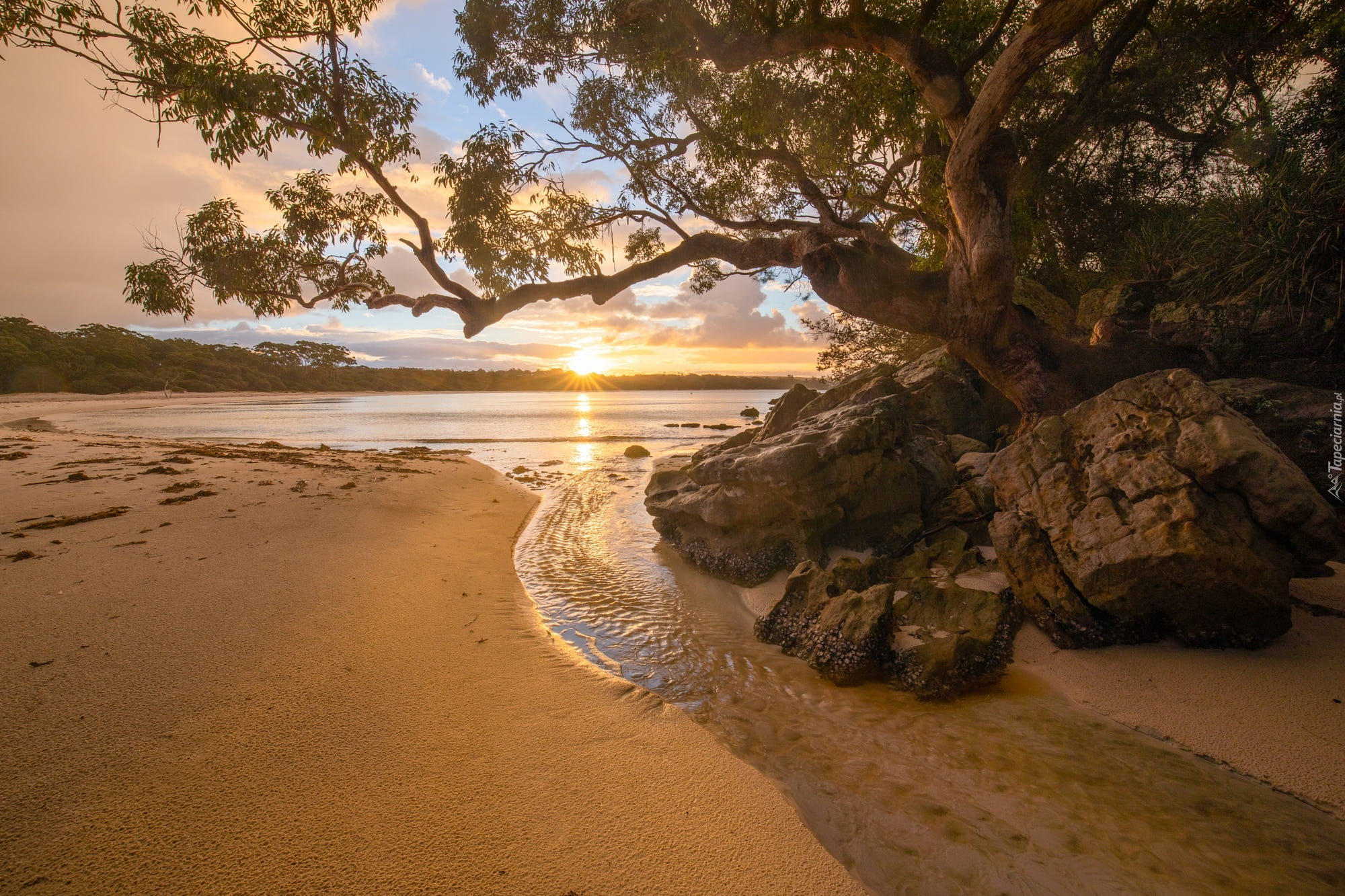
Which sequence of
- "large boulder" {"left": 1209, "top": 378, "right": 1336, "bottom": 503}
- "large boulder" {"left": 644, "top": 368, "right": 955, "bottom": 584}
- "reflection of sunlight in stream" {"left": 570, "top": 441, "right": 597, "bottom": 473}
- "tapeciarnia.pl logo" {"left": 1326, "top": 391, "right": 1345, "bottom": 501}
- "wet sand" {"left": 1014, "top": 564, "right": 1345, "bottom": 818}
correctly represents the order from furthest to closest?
"reflection of sunlight in stream" {"left": 570, "top": 441, "right": 597, "bottom": 473} → "large boulder" {"left": 644, "top": 368, "right": 955, "bottom": 584} → "large boulder" {"left": 1209, "top": 378, "right": 1336, "bottom": 503} → "tapeciarnia.pl logo" {"left": 1326, "top": 391, "right": 1345, "bottom": 501} → "wet sand" {"left": 1014, "top": 564, "right": 1345, "bottom": 818}

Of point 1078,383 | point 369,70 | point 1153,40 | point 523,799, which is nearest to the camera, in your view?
point 523,799

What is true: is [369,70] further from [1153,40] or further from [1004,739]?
[1153,40]

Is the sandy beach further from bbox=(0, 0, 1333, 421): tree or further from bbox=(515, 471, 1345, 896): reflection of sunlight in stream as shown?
bbox=(0, 0, 1333, 421): tree

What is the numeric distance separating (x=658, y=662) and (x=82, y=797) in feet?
10.7

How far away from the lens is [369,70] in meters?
7.89

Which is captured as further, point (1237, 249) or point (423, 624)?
point (1237, 249)

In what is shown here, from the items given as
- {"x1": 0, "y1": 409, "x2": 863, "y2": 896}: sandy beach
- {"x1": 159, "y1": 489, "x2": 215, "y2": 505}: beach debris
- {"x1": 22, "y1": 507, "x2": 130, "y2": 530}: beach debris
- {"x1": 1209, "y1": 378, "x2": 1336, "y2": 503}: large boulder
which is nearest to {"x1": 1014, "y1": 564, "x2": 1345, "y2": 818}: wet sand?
{"x1": 1209, "y1": 378, "x2": 1336, "y2": 503}: large boulder

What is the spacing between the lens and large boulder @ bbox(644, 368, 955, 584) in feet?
21.0

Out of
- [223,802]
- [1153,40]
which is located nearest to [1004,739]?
[223,802]

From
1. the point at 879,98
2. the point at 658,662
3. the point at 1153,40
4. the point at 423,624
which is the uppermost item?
the point at 1153,40

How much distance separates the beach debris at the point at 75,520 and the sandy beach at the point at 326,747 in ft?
0.19

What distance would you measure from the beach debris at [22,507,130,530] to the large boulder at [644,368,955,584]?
6.66m

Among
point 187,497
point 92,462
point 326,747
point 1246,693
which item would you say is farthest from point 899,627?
point 92,462

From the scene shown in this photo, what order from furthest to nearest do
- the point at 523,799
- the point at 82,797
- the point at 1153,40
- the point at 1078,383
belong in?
1. the point at 1153,40
2. the point at 1078,383
3. the point at 523,799
4. the point at 82,797
